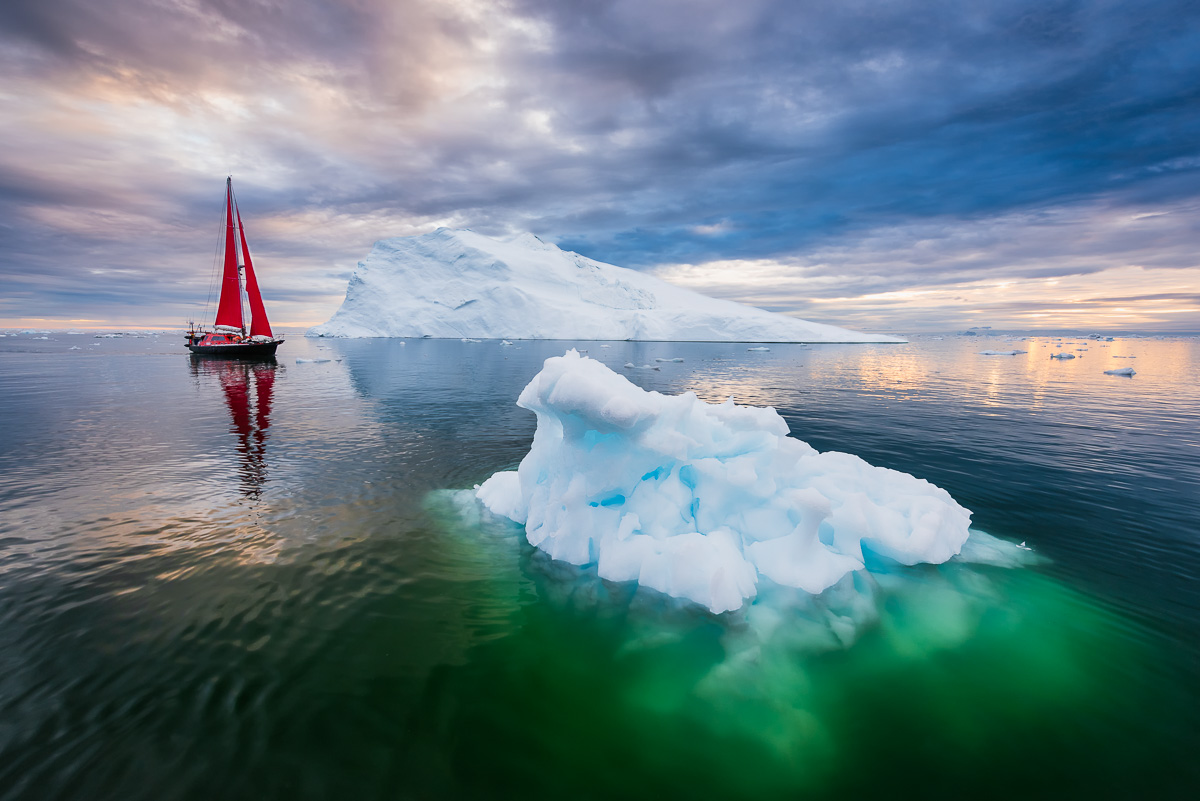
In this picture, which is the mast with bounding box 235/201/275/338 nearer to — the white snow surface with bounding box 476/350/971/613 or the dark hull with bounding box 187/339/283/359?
the dark hull with bounding box 187/339/283/359

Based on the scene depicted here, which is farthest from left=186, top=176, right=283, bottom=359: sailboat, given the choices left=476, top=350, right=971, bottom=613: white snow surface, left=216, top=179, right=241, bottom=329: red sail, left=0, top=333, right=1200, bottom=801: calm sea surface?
left=476, top=350, right=971, bottom=613: white snow surface

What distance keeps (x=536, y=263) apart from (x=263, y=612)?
129635 mm

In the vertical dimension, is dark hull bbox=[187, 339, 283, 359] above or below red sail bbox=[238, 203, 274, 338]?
below

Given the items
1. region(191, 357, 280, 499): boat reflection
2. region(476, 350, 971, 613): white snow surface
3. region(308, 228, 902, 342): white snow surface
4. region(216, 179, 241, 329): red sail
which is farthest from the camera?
region(308, 228, 902, 342): white snow surface

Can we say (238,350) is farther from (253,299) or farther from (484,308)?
(484,308)

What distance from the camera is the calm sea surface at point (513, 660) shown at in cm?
499

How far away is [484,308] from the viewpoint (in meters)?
114

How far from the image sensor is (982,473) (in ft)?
49.8

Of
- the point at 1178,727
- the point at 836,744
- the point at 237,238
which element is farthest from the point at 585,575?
the point at 237,238

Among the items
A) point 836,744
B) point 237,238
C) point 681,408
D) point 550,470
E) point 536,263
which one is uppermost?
point 536,263

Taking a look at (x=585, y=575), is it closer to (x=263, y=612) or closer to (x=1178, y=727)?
(x=263, y=612)

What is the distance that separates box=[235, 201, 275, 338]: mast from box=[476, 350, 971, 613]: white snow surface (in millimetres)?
55835

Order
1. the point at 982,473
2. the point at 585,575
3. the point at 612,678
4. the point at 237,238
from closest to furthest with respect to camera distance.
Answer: the point at 612,678 < the point at 585,575 < the point at 982,473 < the point at 237,238

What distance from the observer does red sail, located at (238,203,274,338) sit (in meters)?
51.4
